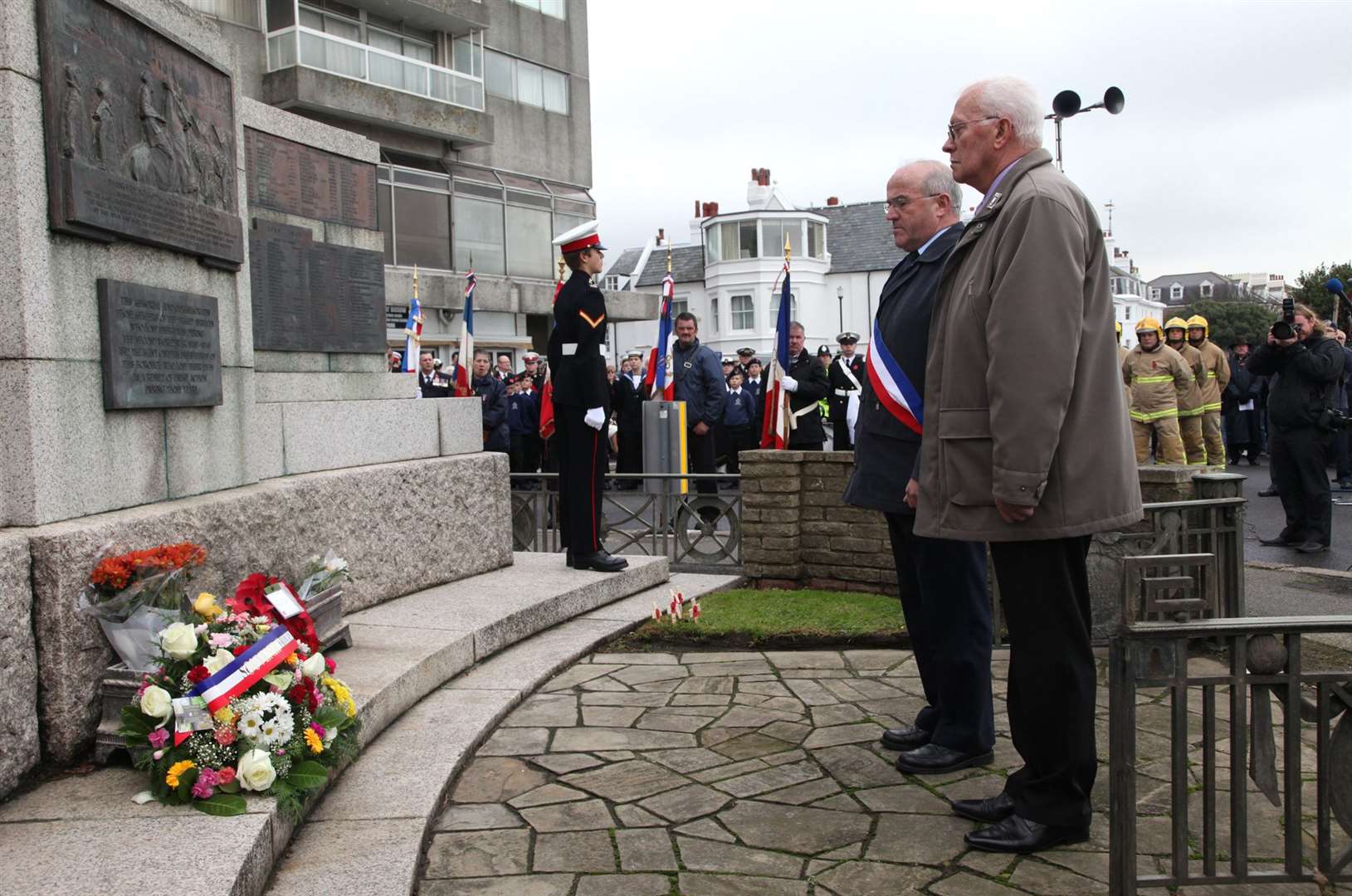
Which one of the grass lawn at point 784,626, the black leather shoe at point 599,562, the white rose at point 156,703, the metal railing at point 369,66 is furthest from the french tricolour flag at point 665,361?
the metal railing at point 369,66

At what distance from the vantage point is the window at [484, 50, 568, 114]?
109 ft

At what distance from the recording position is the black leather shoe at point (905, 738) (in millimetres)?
4559

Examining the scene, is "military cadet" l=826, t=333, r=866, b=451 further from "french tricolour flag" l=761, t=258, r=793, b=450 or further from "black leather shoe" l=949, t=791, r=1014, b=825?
"black leather shoe" l=949, t=791, r=1014, b=825

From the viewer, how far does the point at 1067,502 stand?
3.35m

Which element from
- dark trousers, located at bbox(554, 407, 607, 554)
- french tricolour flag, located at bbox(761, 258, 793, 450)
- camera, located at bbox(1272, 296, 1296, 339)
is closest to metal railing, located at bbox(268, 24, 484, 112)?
french tricolour flag, located at bbox(761, 258, 793, 450)

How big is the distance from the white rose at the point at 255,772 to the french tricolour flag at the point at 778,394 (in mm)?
8334

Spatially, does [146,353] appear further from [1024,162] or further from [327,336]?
[1024,162]

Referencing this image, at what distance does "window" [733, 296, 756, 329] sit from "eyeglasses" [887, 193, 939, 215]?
163 ft

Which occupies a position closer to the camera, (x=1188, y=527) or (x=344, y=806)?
(x=344, y=806)

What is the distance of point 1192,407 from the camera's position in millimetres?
14445

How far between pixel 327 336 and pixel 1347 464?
15006mm

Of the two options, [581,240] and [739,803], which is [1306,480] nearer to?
[581,240]

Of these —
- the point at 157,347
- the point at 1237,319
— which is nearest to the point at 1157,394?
the point at 157,347

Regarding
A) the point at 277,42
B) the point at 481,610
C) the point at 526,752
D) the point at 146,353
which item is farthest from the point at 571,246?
the point at 277,42
